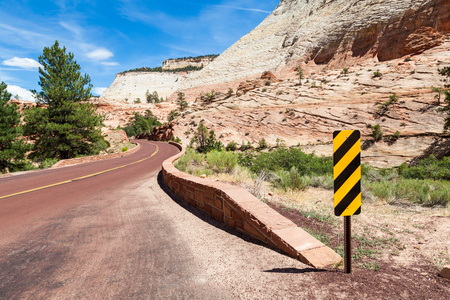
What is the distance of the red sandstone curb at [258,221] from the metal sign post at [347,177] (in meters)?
0.41

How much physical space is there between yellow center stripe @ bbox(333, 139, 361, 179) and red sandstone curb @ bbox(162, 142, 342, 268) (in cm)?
101

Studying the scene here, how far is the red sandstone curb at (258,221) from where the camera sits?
293 centimetres

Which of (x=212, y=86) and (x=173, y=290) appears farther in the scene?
(x=212, y=86)

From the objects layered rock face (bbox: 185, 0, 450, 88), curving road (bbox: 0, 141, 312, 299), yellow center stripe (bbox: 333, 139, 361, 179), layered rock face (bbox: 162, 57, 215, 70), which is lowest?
curving road (bbox: 0, 141, 312, 299)

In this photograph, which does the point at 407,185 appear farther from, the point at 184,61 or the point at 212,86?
the point at 184,61

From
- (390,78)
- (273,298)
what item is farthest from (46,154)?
(390,78)

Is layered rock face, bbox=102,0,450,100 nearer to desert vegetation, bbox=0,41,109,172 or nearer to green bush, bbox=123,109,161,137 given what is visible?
green bush, bbox=123,109,161,137

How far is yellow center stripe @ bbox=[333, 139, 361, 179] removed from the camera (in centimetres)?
264

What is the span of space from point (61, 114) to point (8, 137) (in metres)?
4.69

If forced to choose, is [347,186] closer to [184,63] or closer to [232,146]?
[232,146]

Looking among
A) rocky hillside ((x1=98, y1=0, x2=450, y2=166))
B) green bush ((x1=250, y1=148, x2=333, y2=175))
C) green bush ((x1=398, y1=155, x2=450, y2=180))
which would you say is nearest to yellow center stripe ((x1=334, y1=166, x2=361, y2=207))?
green bush ((x1=250, y1=148, x2=333, y2=175))

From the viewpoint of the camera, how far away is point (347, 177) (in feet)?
8.82

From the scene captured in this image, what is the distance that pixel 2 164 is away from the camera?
2048 centimetres

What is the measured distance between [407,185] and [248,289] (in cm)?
674
